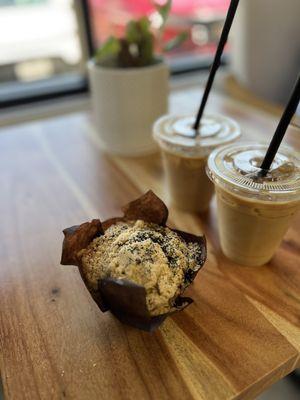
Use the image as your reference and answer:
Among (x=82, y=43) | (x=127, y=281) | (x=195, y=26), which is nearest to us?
(x=127, y=281)

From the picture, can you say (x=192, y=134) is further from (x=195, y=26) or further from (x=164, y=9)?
(x=195, y=26)

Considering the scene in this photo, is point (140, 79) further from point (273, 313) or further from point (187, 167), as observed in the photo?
point (273, 313)

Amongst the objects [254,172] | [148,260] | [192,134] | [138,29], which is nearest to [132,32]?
[138,29]

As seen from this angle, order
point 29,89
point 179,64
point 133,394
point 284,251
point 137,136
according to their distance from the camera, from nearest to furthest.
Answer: point 133,394 → point 284,251 → point 137,136 → point 29,89 → point 179,64

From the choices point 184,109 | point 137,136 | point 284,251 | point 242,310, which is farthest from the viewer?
point 184,109

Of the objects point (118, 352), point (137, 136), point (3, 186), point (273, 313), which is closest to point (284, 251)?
point (273, 313)

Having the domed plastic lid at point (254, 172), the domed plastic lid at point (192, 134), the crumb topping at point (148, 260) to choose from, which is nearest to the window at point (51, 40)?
the domed plastic lid at point (192, 134)

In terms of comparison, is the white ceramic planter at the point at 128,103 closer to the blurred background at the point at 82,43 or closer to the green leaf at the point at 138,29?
the green leaf at the point at 138,29
